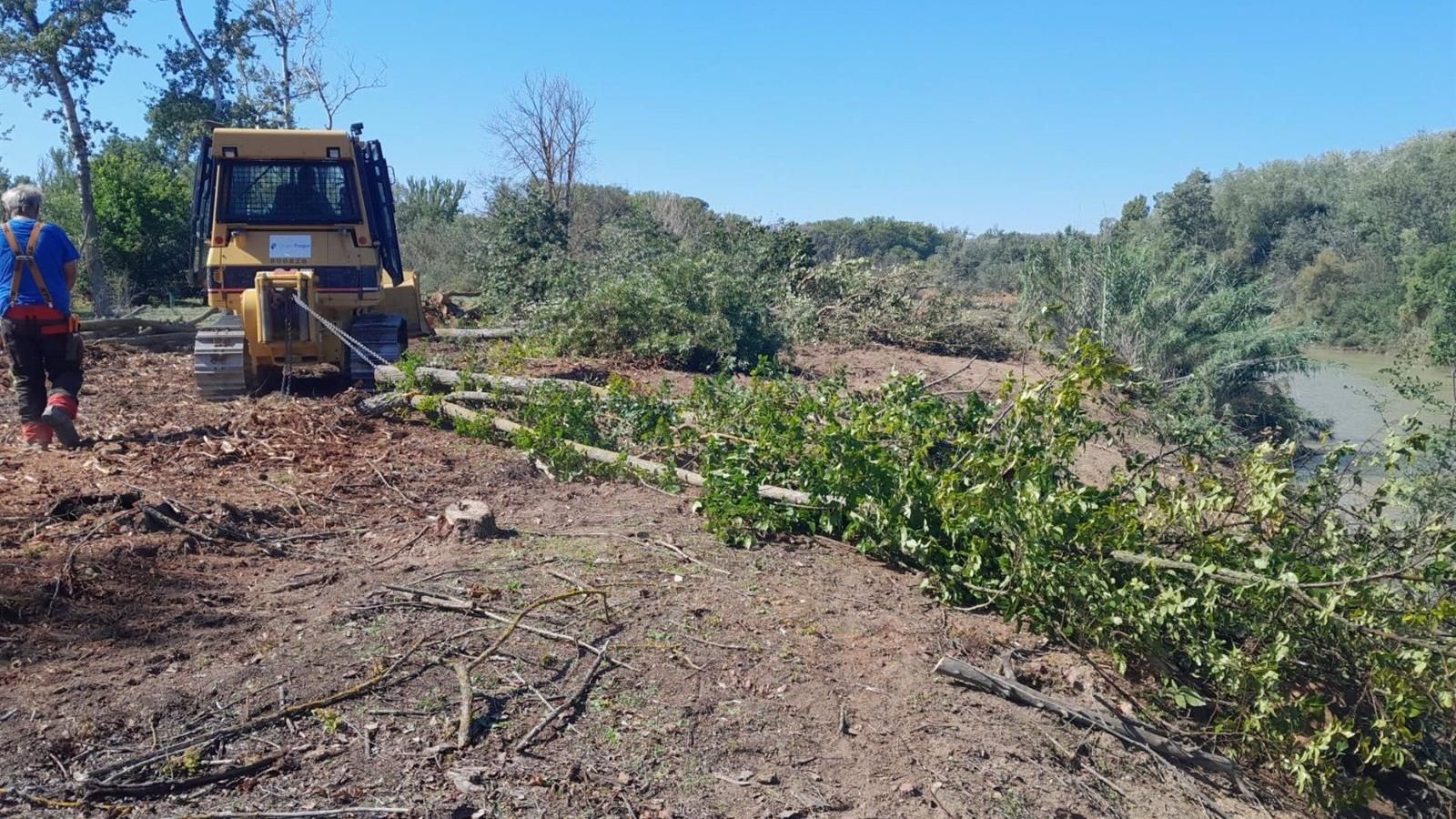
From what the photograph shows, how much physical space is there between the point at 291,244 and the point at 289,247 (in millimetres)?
31

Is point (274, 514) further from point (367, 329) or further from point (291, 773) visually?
point (367, 329)

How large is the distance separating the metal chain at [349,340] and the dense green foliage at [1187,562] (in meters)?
4.86

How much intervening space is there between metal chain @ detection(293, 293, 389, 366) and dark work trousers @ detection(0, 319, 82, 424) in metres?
2.09

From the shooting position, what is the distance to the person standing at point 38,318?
287 inches

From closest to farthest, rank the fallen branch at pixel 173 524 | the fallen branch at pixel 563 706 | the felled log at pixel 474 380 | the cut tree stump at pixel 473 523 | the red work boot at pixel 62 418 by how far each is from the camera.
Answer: the fallen branch at pixel 563 706, the fallen branch at pixel 173 524, the cut tree stump at pixel 473 523, the red work boot at pixel 62 418, the felled log at pixel 474 380

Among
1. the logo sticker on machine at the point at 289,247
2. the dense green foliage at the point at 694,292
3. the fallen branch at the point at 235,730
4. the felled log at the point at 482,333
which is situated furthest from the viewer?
the felled log at the point at 482,333

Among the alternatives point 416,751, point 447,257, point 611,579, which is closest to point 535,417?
point 611,579

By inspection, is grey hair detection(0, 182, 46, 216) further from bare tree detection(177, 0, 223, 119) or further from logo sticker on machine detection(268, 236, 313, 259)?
bare tree detection(177, 0, 223, 119)

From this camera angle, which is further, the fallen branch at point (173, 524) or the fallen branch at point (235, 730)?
the fallen branch at point (173, 524)

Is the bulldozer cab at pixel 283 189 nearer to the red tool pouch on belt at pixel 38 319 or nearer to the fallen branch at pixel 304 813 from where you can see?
the red tool pouch on belt at pixel 38 319

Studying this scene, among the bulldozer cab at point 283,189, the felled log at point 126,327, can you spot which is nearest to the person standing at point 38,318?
the bulldozer cab at point 283,189

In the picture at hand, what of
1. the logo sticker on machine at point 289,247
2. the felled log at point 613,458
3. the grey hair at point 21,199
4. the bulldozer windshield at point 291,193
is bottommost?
the felled log at point 613,458

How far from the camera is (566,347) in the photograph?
13609mm

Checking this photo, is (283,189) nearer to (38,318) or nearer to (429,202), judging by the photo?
(38,318)
